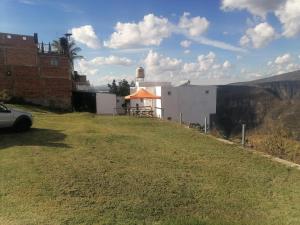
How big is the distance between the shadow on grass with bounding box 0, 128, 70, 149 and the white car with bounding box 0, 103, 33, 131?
0.29m

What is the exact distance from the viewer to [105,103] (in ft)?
147

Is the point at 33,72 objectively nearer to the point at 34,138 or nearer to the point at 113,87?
the point at 113,87

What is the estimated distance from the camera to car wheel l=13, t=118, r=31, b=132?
1516 cm

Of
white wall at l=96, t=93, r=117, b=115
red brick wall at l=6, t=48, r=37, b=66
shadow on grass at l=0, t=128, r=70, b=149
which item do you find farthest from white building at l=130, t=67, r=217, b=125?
shadow on grass at l=0, t=128, r=70, b=149

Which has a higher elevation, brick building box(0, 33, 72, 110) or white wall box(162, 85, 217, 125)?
brick building box(0, 33, 72, 110)

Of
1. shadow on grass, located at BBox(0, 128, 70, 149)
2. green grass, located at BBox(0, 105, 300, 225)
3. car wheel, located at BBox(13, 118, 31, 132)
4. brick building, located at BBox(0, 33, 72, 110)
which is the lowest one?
green grass, located at BBox(0, 105, 300, 225)

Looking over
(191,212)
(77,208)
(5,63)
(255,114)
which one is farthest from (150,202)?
(255,114)

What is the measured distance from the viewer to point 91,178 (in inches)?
338

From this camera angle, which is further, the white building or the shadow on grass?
the white building

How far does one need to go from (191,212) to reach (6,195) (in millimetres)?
3672

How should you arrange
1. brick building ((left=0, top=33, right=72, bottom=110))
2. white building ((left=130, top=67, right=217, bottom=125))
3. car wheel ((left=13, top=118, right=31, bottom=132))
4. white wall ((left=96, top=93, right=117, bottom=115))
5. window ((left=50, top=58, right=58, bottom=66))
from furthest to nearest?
window ((left=50, top=58, right=58, bottom=66)) → white wall ((left=96, top=93, right=117, bottom=115)) → brick building ((left=0, top=33, right=72, bottom=110)) → white building ((left=130, top=67, right=217, bottom=125)) → car wheel ((left=13, top=118, right=31, bottom=132))

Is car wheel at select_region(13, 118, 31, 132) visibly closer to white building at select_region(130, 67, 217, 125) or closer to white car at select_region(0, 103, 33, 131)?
white car at select_region(0, 103, 33, 131)

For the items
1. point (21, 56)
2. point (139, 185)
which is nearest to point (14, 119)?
point (139, 185)

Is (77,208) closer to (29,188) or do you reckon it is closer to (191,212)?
(29,188)
